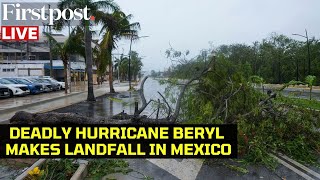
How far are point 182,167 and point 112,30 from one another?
1987cm

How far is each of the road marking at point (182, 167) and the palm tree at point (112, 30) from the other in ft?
48.9

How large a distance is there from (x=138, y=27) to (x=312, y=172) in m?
24.0

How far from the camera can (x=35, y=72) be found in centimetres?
4816

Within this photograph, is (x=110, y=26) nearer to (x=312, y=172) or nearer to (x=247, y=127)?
(x=247, y=127)

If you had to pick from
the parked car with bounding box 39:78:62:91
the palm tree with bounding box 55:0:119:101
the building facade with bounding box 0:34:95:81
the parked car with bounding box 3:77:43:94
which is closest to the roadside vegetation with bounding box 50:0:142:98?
the palm tree with bounding box 55:0:119:101

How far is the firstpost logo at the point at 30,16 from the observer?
711 inches

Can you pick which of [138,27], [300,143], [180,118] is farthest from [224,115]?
[138,27]

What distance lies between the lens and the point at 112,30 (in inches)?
943

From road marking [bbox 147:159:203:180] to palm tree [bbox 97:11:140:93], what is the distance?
14.9m

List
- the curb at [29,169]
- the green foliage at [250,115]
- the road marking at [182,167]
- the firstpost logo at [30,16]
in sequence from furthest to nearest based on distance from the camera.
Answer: the firstpost logo at [30,16] < the green foliage at [250,115] < the road marking at [182,167] < the curb at [29,169]

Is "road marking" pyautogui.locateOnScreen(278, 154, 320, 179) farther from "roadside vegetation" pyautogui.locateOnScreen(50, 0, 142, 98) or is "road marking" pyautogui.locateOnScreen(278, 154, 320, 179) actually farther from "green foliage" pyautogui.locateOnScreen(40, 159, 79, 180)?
"roadside vegetation" pyautogui.locateOnScreen(50, 0, 142, 98)

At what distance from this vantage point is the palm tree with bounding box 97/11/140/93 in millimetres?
20750

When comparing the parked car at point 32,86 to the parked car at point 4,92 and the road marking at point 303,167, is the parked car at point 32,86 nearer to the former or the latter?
the parked car at point 4,92

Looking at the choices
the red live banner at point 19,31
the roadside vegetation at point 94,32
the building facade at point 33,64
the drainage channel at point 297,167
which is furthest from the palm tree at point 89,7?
the red live banner at point 19,31
